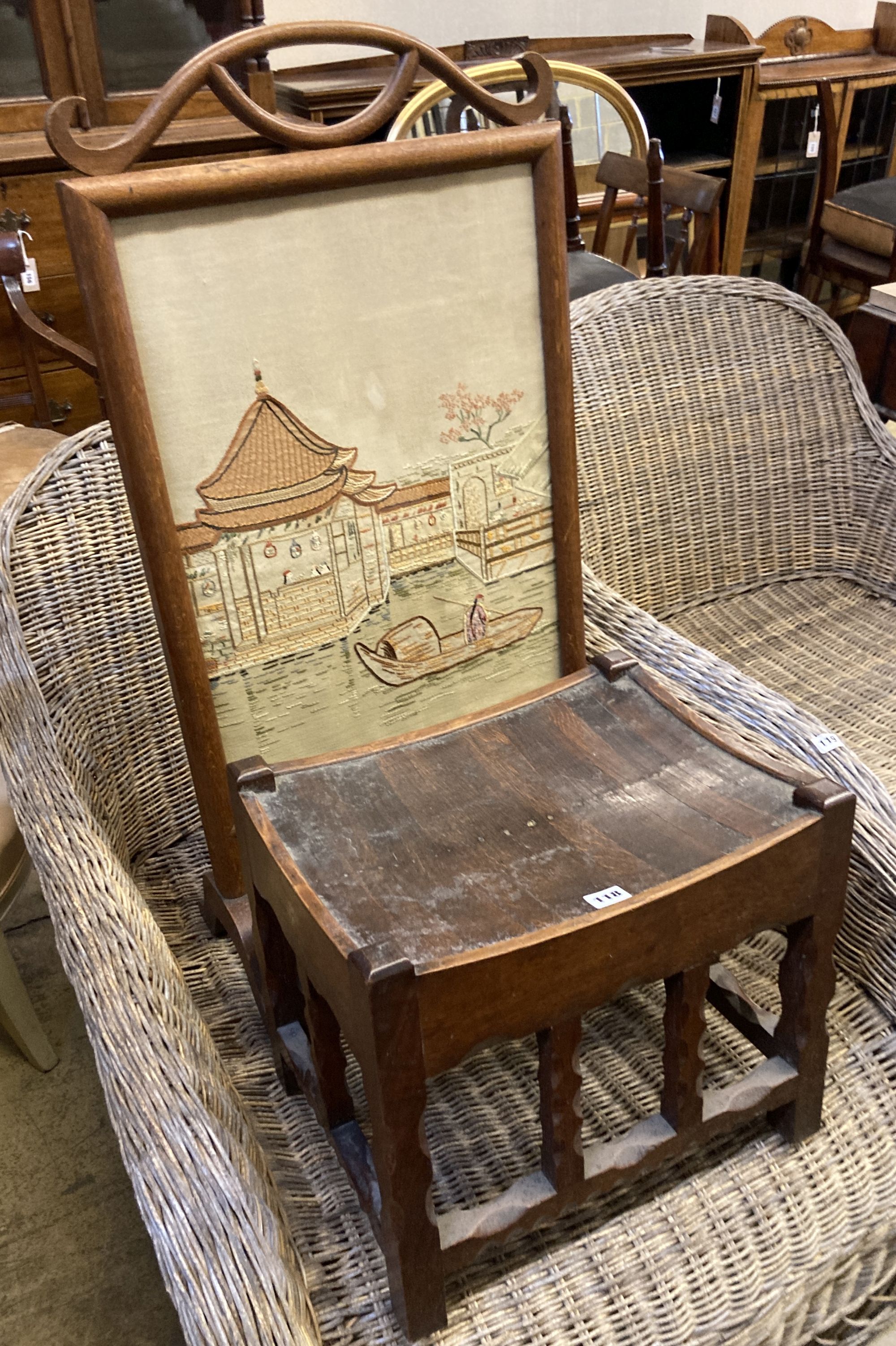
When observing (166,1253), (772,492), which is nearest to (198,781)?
(166,1253)

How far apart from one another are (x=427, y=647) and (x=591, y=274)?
154cm

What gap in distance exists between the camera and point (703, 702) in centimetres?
102

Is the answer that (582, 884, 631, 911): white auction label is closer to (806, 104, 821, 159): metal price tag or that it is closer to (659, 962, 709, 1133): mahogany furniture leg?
(659, 962, 709, 1133): mahogany furniture leg

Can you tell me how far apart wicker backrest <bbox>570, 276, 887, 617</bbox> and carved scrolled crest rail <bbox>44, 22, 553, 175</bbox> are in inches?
16.9

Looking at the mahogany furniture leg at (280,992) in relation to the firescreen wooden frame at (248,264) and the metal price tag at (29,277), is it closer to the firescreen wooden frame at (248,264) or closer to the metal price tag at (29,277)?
the firescreen wooden frame at (248,264)

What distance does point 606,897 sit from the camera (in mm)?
724

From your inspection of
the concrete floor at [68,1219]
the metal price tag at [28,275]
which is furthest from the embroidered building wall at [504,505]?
the metal price tag at [28,275]

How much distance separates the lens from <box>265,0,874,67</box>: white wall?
2.92 meters

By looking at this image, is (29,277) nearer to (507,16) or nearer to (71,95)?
(71,95)

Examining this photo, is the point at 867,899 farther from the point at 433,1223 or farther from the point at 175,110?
the point at 175,110

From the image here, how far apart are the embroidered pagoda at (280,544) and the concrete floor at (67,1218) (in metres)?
0.74

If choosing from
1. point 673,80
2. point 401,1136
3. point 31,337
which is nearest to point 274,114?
point 401,1136

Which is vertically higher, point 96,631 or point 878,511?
point 96,631

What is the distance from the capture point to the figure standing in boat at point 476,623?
1.04 m
